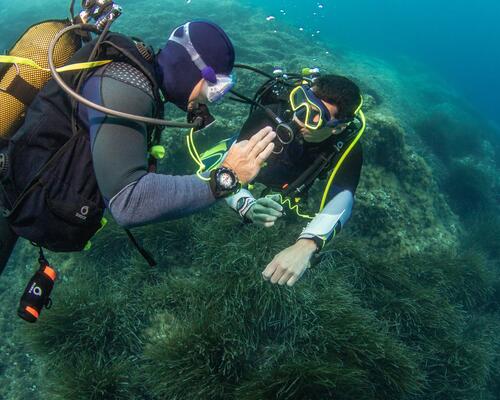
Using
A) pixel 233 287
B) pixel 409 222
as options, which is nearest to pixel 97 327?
pixel 233 287

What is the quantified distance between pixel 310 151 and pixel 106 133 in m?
2.56

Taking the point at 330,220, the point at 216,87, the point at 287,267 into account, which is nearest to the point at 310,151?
the point at 330,220

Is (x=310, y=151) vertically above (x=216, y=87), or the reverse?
(x=216, y=87)

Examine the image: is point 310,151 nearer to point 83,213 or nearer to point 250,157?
point 250,157

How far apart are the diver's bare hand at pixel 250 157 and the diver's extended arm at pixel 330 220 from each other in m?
1.30

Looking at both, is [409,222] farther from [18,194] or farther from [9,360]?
[9,360]

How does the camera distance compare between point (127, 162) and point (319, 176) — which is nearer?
point (127, 162)

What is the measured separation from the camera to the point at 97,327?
438 centimetres

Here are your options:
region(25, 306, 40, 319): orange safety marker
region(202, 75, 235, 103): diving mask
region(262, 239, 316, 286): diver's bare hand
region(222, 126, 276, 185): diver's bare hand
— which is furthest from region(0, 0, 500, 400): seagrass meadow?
region(202, 75, 235, 103): diving mask

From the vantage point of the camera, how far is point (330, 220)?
303cm

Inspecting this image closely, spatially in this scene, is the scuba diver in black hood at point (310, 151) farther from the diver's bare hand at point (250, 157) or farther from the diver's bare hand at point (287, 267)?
the diver's bare hand at point (250, 157)

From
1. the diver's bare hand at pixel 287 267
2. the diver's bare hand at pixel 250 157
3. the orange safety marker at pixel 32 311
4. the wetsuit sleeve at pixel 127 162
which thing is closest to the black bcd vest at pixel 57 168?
the wetsuit sleeve at pixel 127 162

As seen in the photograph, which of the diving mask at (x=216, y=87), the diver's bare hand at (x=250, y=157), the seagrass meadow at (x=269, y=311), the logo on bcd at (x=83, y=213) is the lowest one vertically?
the seagrass meadow at (x=269, y=311)

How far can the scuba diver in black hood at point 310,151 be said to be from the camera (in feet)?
9.30
